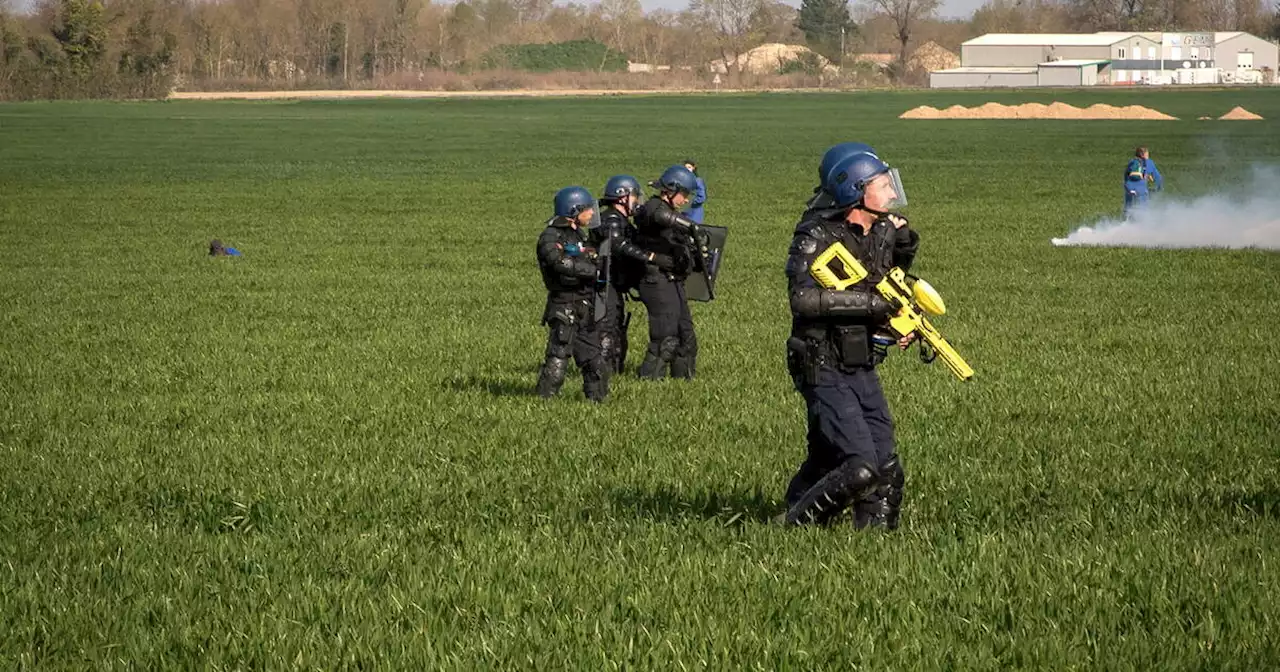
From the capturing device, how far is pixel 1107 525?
30.4 feet

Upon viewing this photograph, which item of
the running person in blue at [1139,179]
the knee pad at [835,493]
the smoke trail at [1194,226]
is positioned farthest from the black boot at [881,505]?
the running person in blue at [1139,179]

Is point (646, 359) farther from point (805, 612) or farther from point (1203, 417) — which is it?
point (805, 612)

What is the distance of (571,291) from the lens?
1420 centimetres

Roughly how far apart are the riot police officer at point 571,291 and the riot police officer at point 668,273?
1.32 meters

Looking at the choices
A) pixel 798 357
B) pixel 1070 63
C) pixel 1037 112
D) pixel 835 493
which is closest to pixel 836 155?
pixel 798 357

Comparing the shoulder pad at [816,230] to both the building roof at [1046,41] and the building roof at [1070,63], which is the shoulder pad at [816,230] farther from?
the building roof at [1046,41]

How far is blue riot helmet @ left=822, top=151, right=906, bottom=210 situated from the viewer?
8617 mm

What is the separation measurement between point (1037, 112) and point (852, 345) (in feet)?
330

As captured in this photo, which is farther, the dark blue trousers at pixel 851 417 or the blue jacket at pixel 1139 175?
the blue jacket at pixel 1139 175

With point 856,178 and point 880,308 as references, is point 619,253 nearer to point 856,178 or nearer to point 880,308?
point 856,178

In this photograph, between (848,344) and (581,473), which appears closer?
(848,344)

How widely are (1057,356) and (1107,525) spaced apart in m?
8.15

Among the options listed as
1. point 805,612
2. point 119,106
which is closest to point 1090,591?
point 805,612

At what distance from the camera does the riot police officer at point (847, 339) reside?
8.59 m
